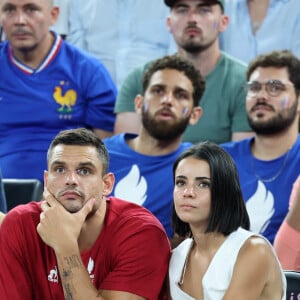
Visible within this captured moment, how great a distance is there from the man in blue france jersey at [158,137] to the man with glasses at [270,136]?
0.23m

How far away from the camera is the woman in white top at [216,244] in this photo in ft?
7.59

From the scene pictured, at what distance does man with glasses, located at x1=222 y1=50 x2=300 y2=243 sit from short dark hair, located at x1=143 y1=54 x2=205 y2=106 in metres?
0.20

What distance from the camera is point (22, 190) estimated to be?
3.30 metres

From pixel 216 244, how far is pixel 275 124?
112 centimetres

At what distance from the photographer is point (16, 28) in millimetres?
3854

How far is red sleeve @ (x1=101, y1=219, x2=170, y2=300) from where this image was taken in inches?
94.6

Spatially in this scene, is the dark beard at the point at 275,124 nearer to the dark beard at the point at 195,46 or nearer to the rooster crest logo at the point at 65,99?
the dark beard at the point at 195,46

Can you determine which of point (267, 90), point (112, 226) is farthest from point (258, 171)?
point (112, 226)

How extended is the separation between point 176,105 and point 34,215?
1108mm

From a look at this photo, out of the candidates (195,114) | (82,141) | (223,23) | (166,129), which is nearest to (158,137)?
(166,129)

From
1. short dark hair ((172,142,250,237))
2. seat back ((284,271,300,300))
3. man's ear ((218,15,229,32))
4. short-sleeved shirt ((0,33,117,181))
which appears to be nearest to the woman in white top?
short dark hair ((172,142,250,237))

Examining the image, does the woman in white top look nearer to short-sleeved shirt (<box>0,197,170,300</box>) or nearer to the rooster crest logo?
short-sleeved shirt (<box>0,197,170,300</box>)

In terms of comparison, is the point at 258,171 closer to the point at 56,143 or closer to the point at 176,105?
the point at 176,105

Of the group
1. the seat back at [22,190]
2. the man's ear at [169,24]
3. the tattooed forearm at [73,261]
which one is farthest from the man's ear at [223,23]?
the tattooed forearm at [73,261]
